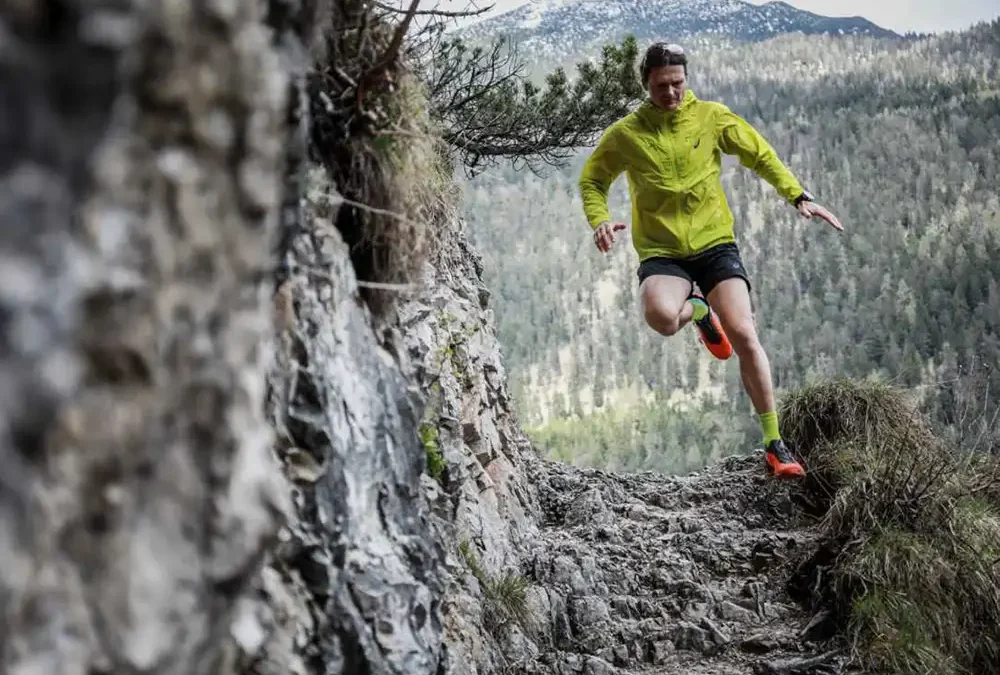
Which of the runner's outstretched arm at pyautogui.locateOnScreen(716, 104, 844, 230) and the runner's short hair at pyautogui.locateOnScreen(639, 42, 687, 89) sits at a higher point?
the runner's short hair at pyautogui.locateOnScreen(639, 42, 687, 89)

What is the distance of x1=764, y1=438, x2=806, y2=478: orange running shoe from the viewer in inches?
202

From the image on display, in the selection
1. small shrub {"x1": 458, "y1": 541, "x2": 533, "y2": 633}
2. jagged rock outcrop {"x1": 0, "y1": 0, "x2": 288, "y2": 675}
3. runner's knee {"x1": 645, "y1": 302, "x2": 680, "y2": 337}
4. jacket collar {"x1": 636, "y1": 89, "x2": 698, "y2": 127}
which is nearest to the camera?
jagged rock outcrop {"x1": 0, "y1": 0, "x2": 288, "y2": 675}

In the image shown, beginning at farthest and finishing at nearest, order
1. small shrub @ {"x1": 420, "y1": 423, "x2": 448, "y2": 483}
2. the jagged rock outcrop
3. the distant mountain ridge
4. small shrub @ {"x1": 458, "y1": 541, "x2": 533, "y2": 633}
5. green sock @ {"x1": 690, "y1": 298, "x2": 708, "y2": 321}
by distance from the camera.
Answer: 1. the distant mountain ridge
2. green sock @ {"x1": 690, "y1": 298, "x2": 708, "y2": 321}
3. small shrub @ {"x1": 458, "y1": 541, "x2": 533, "y2": 633}
4. small shrub @ {"x1": 420, "y1": 423, "x2": 448, "y2": 483}
5. the jagged rock outcrop

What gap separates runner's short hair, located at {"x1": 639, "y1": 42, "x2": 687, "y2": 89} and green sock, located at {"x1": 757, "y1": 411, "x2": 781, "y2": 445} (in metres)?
1.95

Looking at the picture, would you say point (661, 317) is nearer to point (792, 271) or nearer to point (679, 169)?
point (679, 169)

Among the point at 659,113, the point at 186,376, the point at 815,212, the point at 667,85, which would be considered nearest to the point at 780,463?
the point at 815,212

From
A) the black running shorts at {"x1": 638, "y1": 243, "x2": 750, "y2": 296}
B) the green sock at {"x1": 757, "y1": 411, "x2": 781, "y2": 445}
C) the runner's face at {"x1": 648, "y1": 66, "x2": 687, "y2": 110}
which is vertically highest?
the runner's face at {"x1": 648, "y1": 66, "x2": 687, "y2": 110}

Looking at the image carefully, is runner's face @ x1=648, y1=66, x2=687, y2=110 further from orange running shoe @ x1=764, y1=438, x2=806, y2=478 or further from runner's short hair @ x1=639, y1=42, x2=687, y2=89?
orange running shoe @ x1=764, y1=438, x2=806, y2=478

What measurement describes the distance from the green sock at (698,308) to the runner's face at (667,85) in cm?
107

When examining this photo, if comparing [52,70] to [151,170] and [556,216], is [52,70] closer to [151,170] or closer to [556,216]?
[151,170]

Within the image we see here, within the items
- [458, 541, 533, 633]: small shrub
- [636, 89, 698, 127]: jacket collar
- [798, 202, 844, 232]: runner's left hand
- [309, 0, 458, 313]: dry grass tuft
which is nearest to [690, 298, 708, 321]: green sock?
[798, 202, 844, 232]: runner's left hand

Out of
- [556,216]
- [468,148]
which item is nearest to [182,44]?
[468,148]

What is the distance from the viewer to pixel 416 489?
2754 mm

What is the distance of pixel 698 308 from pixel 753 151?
901 mm
